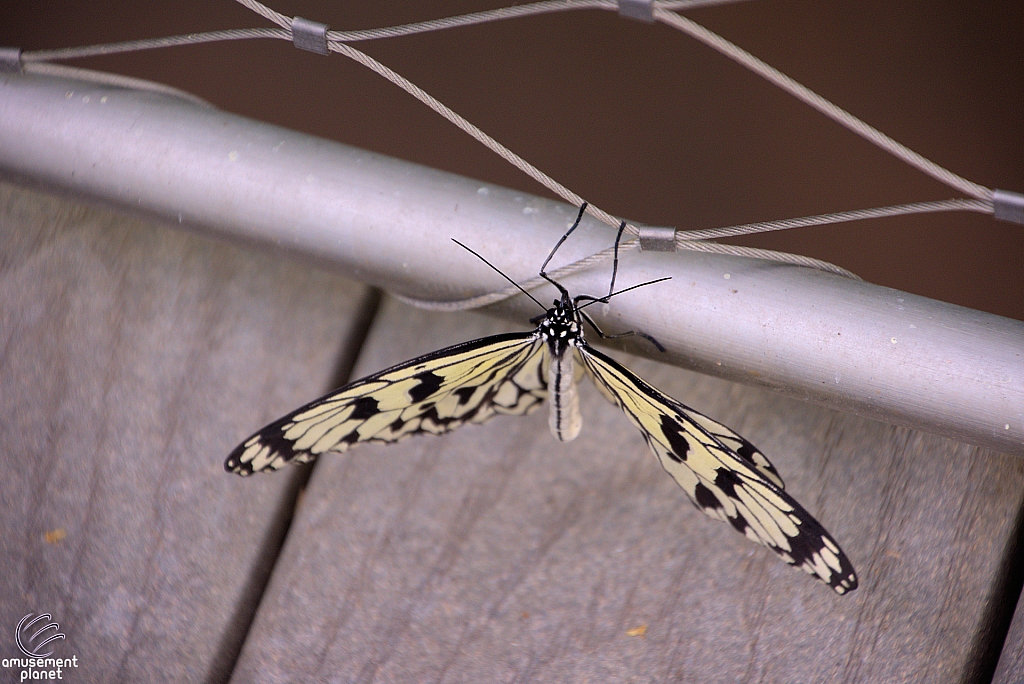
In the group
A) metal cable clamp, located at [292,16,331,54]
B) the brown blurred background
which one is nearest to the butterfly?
metal cable clamp, located at [292,16,331,54]

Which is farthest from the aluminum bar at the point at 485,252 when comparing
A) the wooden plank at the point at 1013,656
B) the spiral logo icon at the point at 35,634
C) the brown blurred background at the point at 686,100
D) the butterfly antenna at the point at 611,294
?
the brown blurred background at the point at 686,100

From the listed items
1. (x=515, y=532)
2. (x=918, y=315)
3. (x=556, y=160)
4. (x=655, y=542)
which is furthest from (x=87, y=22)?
(x=918, y=315)

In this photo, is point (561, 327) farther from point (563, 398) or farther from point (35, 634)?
point (35, 634)

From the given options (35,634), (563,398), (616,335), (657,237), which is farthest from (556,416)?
(35,634)

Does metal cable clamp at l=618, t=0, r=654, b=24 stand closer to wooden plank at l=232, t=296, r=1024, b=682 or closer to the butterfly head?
the butterfly head

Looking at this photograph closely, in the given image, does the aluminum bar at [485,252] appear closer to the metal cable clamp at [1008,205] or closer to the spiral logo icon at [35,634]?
the metal cable clamp at [1008,205]

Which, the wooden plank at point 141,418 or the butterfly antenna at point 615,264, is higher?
the butterfly antenna at point 615,264
